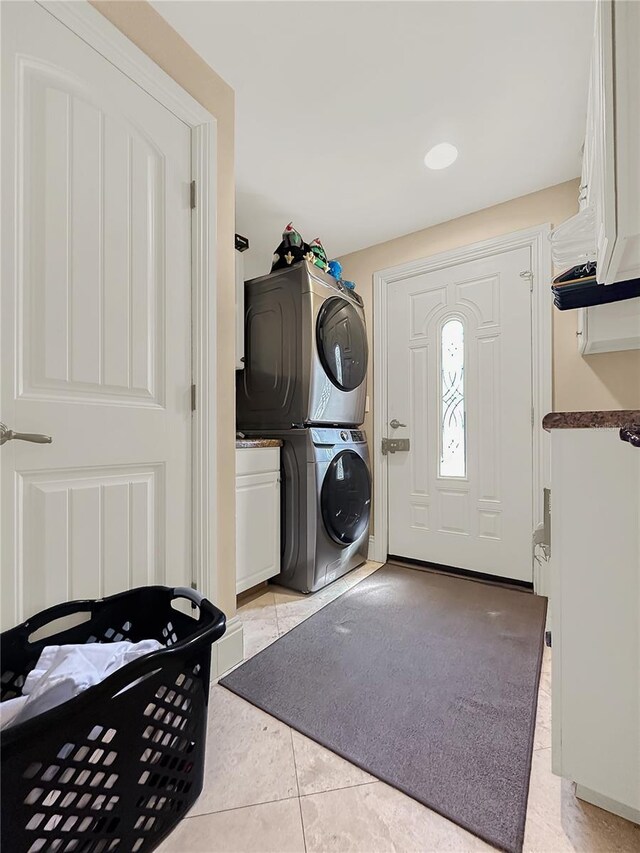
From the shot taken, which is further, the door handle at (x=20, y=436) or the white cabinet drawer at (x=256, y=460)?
the white cabinet drawer at (x=256, y=460)

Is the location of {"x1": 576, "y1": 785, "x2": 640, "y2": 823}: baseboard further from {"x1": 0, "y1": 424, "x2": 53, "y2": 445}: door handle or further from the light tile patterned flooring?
{"x1": 0, "y1": 424, "x2": 53, "y2": 445}: door handle

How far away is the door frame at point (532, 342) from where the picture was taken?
2166mm

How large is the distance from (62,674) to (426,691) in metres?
1.12

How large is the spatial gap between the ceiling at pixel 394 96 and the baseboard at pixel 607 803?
89.1 inches

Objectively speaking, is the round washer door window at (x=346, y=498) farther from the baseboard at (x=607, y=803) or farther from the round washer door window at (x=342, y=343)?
the baseboard at (x=607, y=803)

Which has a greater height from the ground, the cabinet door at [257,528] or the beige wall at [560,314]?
the beige wall at [560,314]

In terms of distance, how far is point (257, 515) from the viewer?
2.01 meters

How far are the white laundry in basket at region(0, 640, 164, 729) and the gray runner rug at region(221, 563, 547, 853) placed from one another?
0.58 meters

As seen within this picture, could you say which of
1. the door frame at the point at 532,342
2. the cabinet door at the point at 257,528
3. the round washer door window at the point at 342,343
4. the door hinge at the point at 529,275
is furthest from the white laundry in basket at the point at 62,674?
the door hinge at the point at 529,275

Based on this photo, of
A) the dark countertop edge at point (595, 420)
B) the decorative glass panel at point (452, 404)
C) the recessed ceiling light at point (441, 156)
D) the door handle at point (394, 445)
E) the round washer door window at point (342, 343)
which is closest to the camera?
the dark countertop edge at point (595, 420)

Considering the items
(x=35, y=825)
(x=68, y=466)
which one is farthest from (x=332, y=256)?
(x=35, y=825)

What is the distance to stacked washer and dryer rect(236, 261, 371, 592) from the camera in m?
2.15

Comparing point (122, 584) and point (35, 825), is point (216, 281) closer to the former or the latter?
point (122, 584)

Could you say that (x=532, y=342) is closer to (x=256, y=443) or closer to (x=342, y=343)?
(x=342, y=343)
